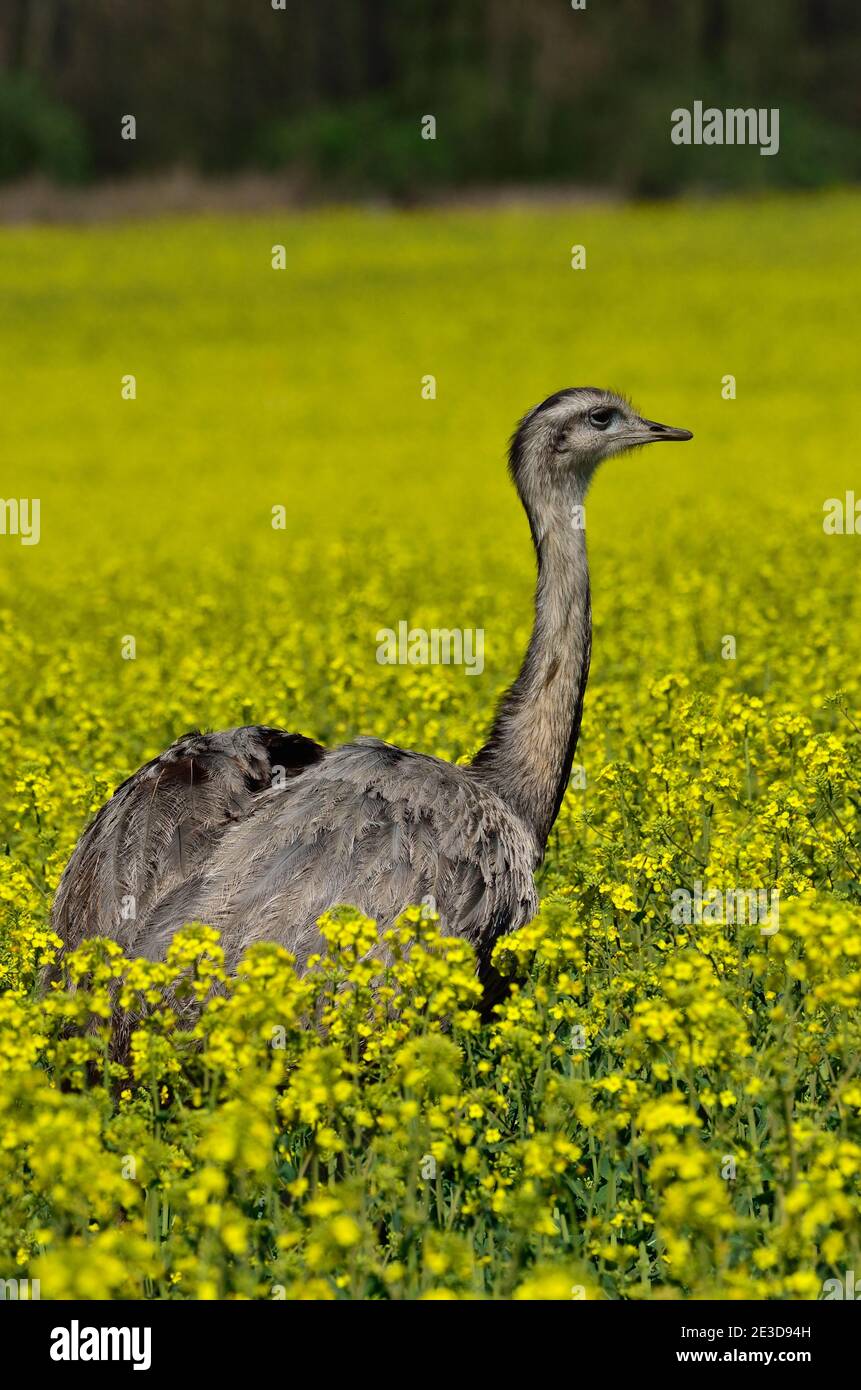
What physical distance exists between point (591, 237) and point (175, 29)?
51.4 feet

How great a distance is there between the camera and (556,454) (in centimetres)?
770

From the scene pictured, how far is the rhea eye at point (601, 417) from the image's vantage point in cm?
788

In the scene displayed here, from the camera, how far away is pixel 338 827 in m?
6.24

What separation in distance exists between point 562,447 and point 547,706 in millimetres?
1080

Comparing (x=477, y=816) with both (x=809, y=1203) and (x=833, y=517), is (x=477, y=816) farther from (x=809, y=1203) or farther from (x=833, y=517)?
(x=833, y=517)

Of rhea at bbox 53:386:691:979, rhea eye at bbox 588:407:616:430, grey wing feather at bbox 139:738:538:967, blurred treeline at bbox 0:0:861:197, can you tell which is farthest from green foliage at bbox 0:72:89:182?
grey wing feather at bbox 139:738:538:967

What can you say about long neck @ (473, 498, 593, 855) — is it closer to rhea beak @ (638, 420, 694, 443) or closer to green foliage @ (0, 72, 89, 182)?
rhea beak @ (638, 420, 694, 443)

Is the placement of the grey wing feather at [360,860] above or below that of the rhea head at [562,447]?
below

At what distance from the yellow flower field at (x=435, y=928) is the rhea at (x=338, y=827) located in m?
0.22

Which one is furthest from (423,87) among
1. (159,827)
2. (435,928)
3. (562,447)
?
(435,928)

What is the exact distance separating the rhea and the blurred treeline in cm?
4424

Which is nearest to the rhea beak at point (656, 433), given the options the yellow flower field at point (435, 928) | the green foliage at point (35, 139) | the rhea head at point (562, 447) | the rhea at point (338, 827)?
the rhea head at point (562, 447)

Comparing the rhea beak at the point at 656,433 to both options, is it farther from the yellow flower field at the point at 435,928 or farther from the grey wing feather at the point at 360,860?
the grey wing feather at the point at 360,860

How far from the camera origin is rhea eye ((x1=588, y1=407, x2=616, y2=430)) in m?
7.88
